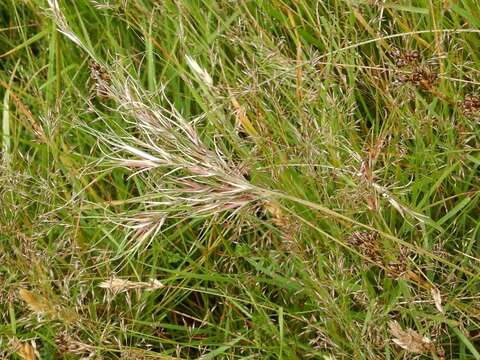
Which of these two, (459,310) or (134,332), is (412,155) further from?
(134,332)

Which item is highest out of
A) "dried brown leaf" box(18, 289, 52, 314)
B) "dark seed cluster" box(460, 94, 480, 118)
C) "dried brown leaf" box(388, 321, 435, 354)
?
"dark seed cluster" box(460, 94, 480, 118)

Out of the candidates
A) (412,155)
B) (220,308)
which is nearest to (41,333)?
(220,308)

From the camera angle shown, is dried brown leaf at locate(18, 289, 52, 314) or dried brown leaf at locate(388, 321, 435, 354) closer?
dried brown leaf at locate(388, 321, 435, 354)

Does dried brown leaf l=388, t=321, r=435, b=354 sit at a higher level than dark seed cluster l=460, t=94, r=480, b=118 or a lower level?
lower

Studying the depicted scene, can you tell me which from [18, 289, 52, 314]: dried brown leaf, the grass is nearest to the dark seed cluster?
the grass

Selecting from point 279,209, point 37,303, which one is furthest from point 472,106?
point 37,303

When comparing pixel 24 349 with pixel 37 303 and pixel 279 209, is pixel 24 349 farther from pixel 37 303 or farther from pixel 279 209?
pixel 279 209

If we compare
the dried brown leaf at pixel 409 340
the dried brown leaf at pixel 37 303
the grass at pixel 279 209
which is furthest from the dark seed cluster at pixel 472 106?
the dried brown leaf at pixel 37 303

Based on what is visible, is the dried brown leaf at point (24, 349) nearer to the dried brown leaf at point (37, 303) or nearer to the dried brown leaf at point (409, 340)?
the dried brown leaf at point (37, 303)

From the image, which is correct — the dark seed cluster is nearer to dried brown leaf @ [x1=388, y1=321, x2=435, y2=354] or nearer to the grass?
the grass
